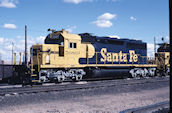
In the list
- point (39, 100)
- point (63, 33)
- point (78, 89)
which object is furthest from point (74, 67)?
point (39, 100)

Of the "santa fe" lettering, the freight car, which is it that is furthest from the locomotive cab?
the "santa fe" lettering

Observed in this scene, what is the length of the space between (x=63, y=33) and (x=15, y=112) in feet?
31.7

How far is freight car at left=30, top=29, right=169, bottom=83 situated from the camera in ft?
48.3

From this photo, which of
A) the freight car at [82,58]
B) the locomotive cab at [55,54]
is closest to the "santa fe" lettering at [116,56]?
the freight car at [82,58]

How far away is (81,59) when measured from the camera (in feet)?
53.9

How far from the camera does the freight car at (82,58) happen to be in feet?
48.3

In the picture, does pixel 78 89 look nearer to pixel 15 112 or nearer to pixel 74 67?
pixel 74 67

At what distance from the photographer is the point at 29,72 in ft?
44.5

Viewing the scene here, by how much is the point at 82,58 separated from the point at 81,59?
0.41 ft

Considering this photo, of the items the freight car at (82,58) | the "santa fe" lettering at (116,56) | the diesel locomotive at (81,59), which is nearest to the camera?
the diesel locomotive at (81,59)

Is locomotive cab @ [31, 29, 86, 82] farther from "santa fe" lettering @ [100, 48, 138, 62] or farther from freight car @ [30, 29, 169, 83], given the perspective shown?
"santa fe" lettering @ [100, 48, 138, 62]

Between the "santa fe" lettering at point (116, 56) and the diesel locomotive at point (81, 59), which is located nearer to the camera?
the diesel locomotive at point (81, 59)

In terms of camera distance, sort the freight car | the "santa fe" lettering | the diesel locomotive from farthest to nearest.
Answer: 1. the "santa fe" lettering
2. the freight car
3. the diesel locomotive

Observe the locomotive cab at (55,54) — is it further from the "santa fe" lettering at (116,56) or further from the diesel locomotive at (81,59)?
the "santa fe" lettering at (116,56)
